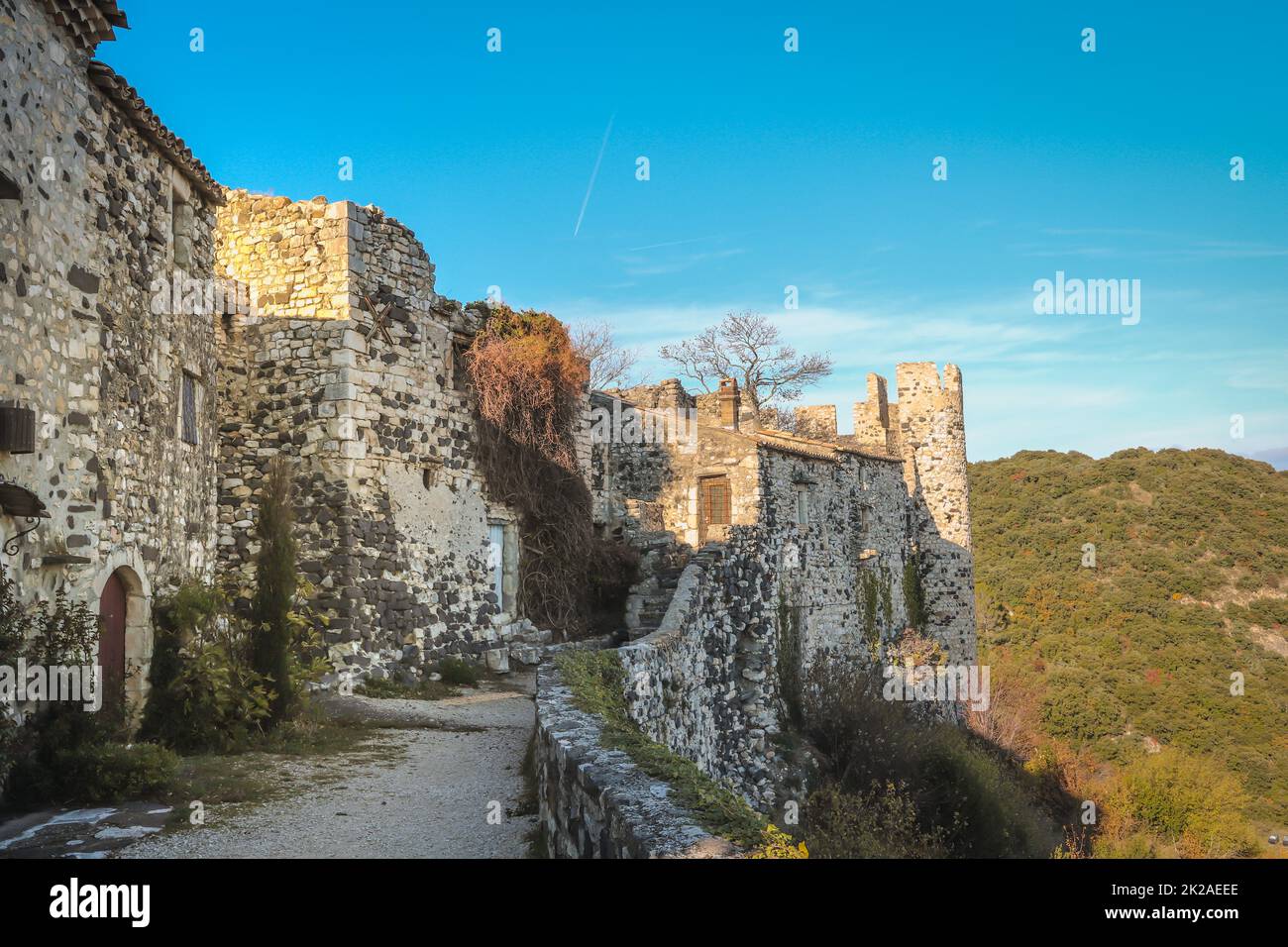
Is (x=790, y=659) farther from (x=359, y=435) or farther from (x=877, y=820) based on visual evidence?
(x=359, y=435)

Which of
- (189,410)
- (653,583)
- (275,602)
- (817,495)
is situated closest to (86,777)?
(275,602)

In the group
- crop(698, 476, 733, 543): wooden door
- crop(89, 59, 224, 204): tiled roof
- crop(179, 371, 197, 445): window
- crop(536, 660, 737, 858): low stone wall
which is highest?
crop(89, 59, 224, 204): tiled roof

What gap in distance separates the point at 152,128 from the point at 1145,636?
37.8 metres

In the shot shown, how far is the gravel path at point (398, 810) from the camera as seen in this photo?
6168 millimetres

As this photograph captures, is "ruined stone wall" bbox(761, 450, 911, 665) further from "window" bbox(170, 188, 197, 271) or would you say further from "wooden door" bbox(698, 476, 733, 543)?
"window" bbox(170, 188, 197, 271)

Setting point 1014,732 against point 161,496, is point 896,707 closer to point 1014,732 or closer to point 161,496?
point 1014,732

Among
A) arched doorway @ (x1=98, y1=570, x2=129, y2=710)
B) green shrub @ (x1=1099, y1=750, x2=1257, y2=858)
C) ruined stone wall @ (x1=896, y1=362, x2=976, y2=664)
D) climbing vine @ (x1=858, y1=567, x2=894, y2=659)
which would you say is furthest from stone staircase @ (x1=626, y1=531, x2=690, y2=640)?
ruined stone wall @ (x1=896, y1=362, x2=976, y2=664)

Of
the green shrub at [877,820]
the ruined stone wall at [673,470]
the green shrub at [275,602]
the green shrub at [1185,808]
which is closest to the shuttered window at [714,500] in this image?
the ruined stone wall at [673,470]

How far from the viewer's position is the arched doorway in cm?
865

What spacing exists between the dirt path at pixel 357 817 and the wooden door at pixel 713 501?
505 inches

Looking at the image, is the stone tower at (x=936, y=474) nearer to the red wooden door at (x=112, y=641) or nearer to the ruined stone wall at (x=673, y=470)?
the ruined stone wall at (x=673, y=470)

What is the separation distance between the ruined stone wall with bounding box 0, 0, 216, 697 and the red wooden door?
0.40 ft
